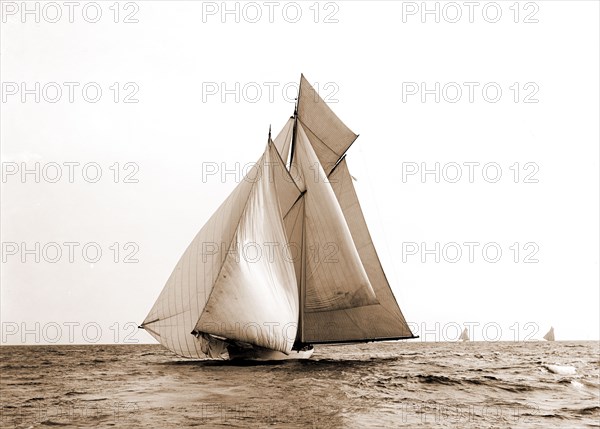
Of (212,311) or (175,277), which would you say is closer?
(212,311)

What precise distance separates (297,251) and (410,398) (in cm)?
1334

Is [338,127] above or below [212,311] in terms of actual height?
above

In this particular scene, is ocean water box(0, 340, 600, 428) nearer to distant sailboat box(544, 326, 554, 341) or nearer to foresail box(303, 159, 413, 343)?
foresail box(303, 159, 413, 343)

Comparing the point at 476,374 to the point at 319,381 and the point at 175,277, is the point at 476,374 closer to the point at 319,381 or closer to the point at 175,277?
the point at 319,381

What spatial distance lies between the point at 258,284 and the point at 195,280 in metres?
3.09

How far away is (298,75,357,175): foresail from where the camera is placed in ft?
121

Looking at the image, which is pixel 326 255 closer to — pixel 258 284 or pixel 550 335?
pixel 258 284

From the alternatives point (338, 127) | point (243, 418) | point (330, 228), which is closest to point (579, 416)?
point (243, 418)

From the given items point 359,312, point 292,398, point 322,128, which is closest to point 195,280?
point 359,312

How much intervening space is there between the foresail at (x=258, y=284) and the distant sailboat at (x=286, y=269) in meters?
0.04

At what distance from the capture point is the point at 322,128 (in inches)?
1465

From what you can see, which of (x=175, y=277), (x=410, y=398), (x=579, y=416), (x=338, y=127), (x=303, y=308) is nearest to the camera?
(x=579, y=416)

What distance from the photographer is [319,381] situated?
25656 millimetres

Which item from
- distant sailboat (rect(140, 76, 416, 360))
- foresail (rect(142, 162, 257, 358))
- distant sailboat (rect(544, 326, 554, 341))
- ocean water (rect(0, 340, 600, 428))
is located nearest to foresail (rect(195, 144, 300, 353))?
distant sailboat (rect(140, 76, 416, 360))
